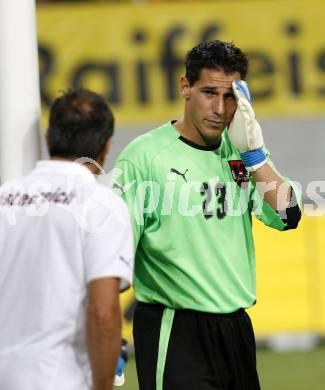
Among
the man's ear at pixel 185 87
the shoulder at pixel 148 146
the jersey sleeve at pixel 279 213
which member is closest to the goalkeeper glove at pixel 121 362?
the shoulder at pixel 148 146

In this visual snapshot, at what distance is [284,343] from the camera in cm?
965

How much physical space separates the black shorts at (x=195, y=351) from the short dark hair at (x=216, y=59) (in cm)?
107

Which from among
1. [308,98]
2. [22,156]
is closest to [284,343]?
[308,98]

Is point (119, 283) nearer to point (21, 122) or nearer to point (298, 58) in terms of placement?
point (21, 122)

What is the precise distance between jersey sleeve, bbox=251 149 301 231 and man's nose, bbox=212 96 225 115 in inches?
11.1

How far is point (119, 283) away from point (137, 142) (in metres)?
1.46

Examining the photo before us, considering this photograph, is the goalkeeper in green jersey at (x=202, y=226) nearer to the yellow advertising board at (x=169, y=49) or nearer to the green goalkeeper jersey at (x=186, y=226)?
the green goalkeeper jersey at (x=186, y=226)

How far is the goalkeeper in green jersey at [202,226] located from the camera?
185 inches

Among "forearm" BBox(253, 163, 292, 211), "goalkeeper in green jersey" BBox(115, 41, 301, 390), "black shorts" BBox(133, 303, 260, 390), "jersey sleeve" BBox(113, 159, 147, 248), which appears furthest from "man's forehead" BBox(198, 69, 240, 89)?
"black shorts" BBox(133, 303, 260, 390)

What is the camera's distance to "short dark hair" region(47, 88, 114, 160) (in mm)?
3611

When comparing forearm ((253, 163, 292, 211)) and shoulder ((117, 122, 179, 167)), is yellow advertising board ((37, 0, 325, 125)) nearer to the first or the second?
shoulder ((117, 122, 179, 167))

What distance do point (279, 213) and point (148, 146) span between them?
0.66 metres

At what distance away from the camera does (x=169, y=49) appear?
514 inches

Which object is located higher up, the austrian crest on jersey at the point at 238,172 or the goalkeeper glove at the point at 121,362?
the austrian crest on jersey at the point at 238,172
